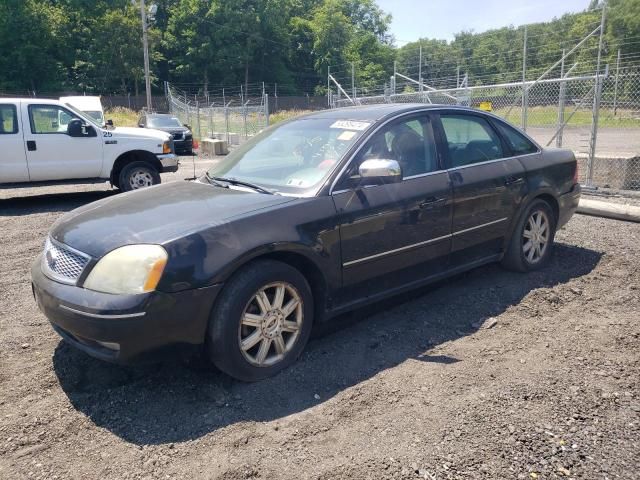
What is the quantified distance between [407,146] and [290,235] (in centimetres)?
142

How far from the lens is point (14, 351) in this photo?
3.76 metres

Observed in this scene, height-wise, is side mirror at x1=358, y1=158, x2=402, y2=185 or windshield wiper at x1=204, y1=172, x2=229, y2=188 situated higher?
side mirror at x1=358, y1=158, x2=402, y2=185

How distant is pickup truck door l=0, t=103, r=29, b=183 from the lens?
29.1ft

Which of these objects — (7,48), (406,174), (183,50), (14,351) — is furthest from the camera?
(183,50)

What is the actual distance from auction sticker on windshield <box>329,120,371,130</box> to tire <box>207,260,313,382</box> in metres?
1.29

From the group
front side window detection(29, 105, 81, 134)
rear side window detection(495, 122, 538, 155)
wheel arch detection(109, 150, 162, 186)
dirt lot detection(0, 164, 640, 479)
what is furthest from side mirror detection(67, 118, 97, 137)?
rear side window detection(495, 122, 538, 155)

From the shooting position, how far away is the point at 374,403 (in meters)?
3.07

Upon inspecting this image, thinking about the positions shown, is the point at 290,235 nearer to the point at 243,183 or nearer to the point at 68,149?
the point at 243,183

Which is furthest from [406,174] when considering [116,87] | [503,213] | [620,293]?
[116,87]

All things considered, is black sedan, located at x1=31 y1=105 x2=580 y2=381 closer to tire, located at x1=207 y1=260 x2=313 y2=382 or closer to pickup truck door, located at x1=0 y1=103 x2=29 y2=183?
tire, located at x1=207 y1=260 x2=313 y2=382

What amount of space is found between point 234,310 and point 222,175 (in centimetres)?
154

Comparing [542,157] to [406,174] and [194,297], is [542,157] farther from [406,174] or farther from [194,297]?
[194,297]

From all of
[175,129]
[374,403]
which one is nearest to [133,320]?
[374,403]

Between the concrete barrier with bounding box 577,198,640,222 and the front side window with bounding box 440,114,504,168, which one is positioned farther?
the concrete barrier with bounding box 577,198,640,222
